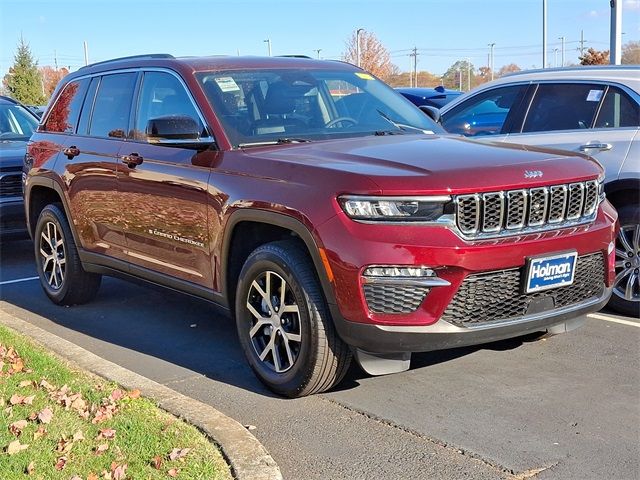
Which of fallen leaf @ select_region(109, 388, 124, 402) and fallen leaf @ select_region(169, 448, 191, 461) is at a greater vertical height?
fallen leaf @ select_region(109, 388, 124, 402)

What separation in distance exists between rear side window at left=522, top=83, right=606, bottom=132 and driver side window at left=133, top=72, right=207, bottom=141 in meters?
2.95

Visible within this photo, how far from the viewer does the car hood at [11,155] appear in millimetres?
9102

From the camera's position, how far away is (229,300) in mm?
5039

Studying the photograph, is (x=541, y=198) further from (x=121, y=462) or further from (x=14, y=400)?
(x=14, y=400)

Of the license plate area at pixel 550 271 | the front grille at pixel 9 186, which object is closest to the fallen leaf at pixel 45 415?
the license plate area at pixel 550 271

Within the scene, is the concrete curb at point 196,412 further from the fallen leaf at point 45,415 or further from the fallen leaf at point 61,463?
the fallen leaf at point 61,463

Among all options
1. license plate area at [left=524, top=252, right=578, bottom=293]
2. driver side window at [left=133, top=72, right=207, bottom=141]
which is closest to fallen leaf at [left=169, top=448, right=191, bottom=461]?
license plate area at [left=524, top=252, right=578, bottom=293]

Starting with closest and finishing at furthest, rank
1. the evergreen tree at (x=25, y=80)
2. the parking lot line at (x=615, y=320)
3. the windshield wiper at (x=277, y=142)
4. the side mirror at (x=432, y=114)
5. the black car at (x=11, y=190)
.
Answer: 1. the windshield wiper at (x=277, y=142)
2. the parking lot line at (x=615, y=320)
3. the side mirror at (x=432, y=114)
4. the black car at (x=11, y=190)
5. the evergreen tree at (x=25, y=80)

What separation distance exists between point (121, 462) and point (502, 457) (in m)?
1.76

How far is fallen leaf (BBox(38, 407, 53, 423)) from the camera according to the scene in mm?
4238

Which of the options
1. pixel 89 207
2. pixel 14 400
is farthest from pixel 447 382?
pixel 89 207

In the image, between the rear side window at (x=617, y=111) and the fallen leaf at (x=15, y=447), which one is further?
the rear side window at (x=617, y=111)

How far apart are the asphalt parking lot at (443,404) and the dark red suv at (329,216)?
0.28 meters

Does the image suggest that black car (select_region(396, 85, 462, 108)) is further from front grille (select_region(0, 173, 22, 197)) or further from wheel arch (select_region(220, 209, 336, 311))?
wheel arch (select_region(220, 209, 336, 311))
